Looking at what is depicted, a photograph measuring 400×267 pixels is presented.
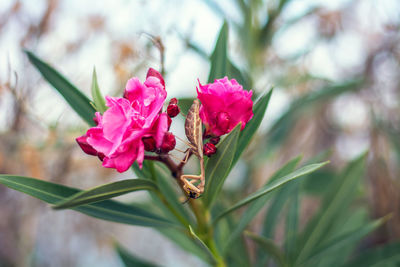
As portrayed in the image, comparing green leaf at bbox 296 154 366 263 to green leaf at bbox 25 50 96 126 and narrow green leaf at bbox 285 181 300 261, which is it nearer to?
narrow green leaf at bbox 285 181 300 261

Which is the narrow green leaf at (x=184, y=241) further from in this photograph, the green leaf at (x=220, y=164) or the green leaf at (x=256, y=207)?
the green leaf at (x=220, y=164)

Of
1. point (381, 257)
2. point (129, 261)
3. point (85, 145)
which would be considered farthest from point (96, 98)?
point (381, 257)

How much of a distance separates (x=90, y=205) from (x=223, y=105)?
1.05ft

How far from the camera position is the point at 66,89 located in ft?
2.13

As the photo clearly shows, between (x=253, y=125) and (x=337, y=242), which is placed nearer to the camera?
(x=253, y=125)

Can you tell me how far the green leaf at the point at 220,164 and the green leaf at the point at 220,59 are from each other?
0.67 feet

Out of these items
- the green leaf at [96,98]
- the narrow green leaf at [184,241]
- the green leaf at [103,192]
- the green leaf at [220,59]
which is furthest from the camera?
the narrow green leaf at [184,241]

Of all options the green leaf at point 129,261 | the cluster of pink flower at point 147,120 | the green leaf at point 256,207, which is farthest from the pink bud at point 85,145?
the green leaf at point 129,261

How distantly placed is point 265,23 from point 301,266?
0.96m

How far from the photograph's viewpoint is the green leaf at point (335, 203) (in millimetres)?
833

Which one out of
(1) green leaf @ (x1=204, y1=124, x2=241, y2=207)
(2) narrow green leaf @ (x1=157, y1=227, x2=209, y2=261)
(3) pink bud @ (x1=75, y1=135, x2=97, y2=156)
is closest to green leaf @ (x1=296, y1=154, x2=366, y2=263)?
(2) narrow green leaf @ (x1=157, y1=227, x2=209, y2=261)

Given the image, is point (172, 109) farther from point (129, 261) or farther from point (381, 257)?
point (381, 257)

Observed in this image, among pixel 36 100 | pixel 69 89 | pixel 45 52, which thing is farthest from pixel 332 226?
pixel 45 52

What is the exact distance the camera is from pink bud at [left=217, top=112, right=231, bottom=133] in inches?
20.0
